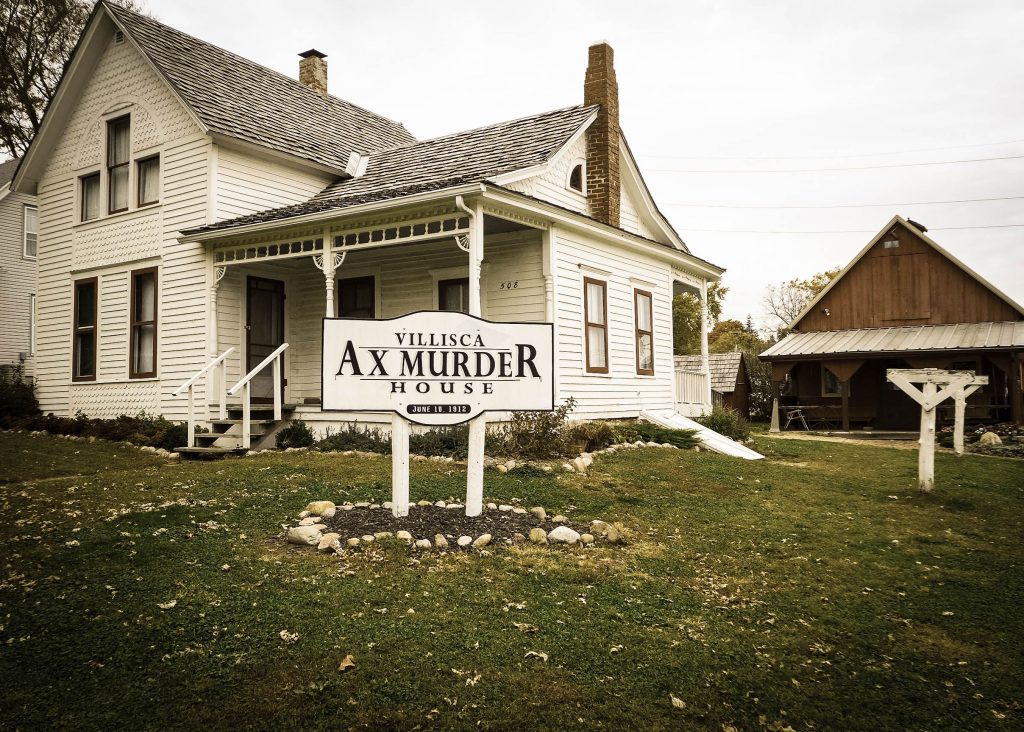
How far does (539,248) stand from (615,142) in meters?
3.95

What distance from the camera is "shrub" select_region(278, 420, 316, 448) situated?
13242 millimetres

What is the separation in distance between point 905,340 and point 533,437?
670 inches

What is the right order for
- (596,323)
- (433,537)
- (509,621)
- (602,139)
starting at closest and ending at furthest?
(509,621) → (433,537) → (596,323) → (602,139)

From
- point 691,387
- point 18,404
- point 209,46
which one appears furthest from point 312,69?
point 691,387

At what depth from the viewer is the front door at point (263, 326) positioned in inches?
591

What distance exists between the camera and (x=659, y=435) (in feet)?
45.7

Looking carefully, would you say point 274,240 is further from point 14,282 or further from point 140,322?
point 14,282

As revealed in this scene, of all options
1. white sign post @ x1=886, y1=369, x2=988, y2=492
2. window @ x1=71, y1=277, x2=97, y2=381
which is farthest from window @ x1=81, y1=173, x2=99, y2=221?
white sign post @ x1=886, y1=369, x2=988, y2=492

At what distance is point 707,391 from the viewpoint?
18406 millimetres

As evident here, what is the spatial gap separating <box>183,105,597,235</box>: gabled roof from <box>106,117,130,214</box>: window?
11.1 feet

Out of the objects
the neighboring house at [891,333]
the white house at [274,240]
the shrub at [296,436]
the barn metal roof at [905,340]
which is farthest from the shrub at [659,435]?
the barn metal roof at [905,340]

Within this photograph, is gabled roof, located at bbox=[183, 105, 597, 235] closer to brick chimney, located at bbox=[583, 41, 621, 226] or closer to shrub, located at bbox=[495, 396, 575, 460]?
brick chimney, located at bbox=[583, 41, 621, 226]

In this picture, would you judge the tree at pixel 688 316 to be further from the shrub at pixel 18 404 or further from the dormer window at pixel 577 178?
the shrub at pixel 18 404

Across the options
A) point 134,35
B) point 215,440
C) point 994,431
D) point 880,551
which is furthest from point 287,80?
point 994,431
